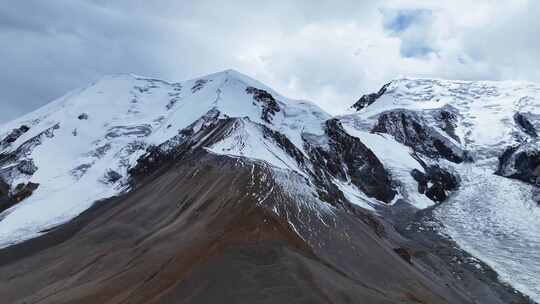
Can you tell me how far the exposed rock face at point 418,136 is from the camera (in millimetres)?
181875

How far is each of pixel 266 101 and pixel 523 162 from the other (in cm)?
7701

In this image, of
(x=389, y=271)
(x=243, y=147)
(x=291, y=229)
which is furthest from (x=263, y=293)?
(x=243, y=147)

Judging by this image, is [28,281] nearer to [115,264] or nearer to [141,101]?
[115,264]

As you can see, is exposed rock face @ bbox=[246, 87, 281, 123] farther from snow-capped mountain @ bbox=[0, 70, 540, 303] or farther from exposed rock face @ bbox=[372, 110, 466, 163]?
exposed rock face @ bbox=[372, 110, 466, 163]

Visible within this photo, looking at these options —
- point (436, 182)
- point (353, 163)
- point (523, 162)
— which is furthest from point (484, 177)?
point (353, 163)

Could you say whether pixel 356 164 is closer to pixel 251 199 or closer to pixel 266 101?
pixel 266 101

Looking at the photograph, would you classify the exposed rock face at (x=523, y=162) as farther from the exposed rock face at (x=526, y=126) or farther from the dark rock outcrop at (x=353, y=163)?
the dark rock outcrop at (x=353, y=163)

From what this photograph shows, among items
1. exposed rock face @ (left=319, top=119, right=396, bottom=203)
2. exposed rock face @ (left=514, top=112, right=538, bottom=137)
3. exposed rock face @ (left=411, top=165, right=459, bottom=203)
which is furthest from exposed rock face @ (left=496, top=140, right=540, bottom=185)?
exposed rock face @ (left=319, top=119, right=396, bottom=203)

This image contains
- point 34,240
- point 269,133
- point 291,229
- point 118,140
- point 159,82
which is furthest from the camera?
point 159,82

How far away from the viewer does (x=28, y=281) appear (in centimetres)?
7594

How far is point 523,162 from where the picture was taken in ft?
545

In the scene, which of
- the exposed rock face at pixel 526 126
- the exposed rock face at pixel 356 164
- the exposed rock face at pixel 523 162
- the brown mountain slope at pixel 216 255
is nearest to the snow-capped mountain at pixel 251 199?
the brown mountain slope at pixel 216 255

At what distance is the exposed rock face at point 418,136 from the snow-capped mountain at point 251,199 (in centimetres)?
61

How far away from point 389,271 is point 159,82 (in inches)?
5472
